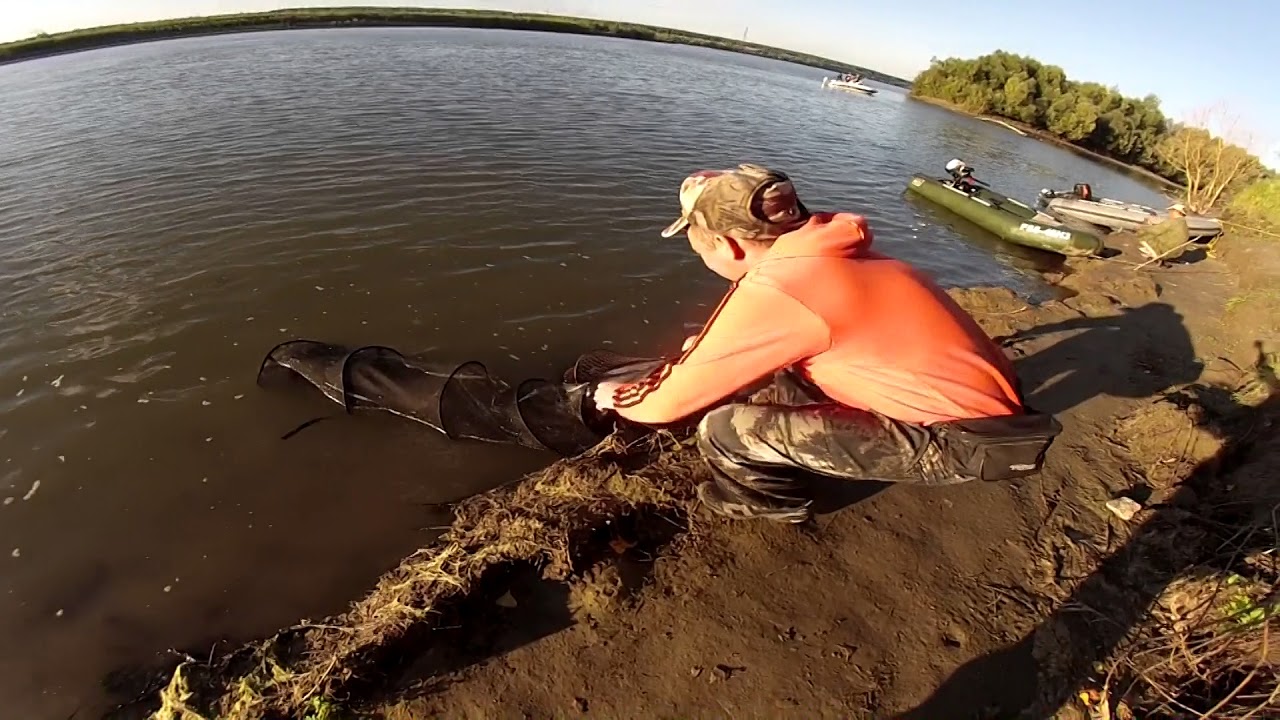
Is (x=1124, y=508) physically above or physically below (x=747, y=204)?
below

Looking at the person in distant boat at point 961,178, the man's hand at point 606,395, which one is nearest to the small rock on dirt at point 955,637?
the man's hand at point 606,395

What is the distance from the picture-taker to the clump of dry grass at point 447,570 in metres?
2.63

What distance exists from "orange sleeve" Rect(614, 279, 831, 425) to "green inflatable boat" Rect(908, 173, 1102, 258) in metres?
11.9

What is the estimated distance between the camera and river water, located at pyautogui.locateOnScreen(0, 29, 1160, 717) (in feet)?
12.1

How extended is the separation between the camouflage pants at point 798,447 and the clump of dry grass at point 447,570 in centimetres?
55

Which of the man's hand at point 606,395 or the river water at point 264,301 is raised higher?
the man's hand at point 606,395

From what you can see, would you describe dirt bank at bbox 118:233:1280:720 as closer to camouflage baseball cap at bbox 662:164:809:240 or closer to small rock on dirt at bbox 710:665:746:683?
small rock on dirt at bbox 710:665:746:683

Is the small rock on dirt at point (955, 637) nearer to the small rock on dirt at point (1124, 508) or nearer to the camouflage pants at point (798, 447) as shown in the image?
the camouflage pants at point (798, 447)

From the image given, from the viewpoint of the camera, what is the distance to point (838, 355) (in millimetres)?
2471

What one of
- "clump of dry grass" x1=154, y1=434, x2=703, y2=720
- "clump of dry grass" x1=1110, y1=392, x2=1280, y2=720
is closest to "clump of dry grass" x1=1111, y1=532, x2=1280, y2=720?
"clump of dry grass" x1=1110, y1=392, x2=1280, y2=720

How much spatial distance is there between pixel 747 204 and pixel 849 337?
705 millimetres

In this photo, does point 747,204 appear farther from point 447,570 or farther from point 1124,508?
point 1124,508

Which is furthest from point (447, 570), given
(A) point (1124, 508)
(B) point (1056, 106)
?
(B) point (1056, 106)

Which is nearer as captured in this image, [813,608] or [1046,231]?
[813,608]
